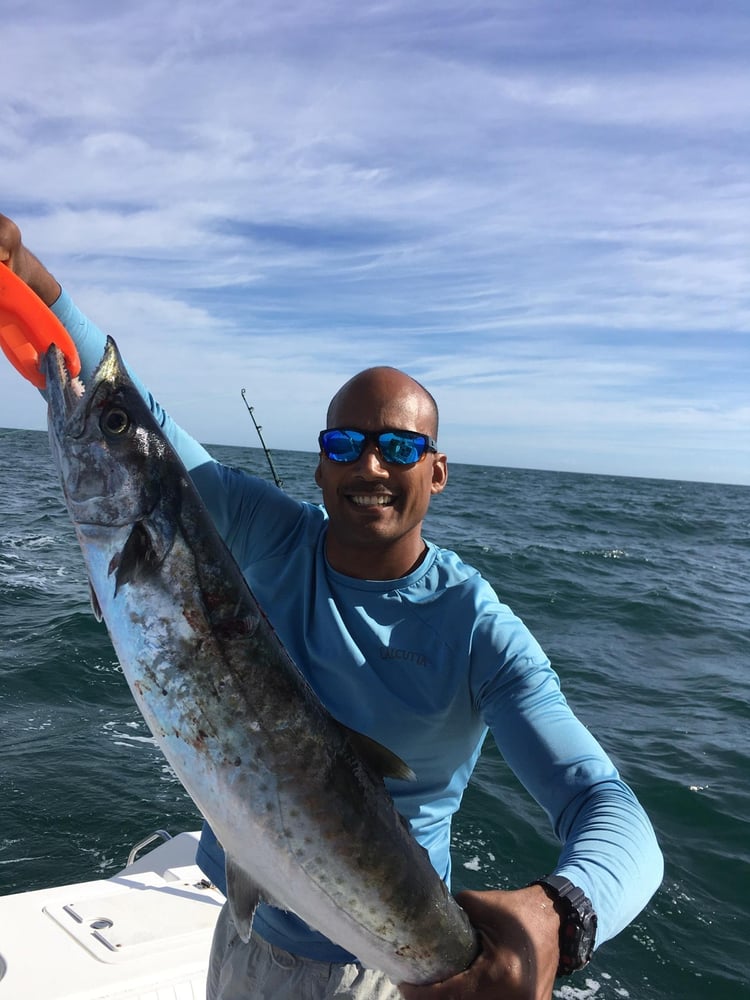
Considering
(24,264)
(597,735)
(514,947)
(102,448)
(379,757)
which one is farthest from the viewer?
(597,735)

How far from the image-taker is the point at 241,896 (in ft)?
7.86

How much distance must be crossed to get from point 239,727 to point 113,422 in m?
1.07

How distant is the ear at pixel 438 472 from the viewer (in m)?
3.36

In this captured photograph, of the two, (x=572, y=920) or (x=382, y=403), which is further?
(x=382, y=403)

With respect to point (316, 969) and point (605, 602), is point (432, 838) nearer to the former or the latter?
point (316, 969)

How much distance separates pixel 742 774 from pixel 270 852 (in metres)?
8.94

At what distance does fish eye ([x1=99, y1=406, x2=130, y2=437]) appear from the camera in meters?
2.59

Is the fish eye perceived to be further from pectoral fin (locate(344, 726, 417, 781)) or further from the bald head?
pectoral fin (locate(344, 726, 417, 781))

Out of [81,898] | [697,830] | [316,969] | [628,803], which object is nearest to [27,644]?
[81,898]

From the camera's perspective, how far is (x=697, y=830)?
8.27 m

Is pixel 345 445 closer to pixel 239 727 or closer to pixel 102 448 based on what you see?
pixel 102 448

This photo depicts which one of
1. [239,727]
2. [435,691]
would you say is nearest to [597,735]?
[435,691]

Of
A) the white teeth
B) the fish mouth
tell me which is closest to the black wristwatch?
the white teeth

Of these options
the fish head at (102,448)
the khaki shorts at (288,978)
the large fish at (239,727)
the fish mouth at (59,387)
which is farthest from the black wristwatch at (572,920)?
the fish mouth at (59,387)
